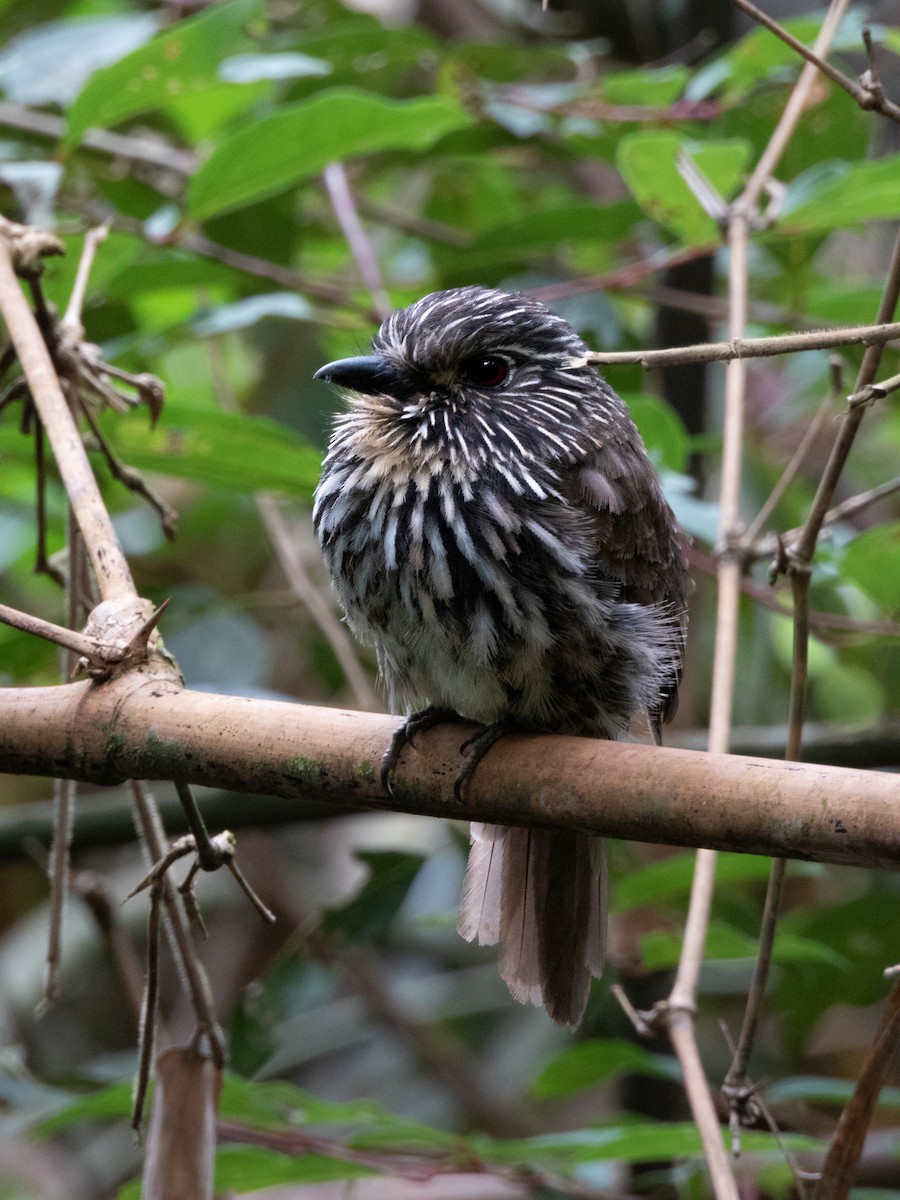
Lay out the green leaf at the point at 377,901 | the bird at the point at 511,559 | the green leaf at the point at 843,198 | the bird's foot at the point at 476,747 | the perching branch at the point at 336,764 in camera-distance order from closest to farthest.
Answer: the perching branch at the point at 336,764 → the bird's foot at the point at 476,747 → the bird at the point at 511,559 → the green leaf at the point at 843,198 → the green leaf at the point at 377,901

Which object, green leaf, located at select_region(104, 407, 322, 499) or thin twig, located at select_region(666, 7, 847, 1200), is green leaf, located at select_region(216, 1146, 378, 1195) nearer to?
thin twig, located at select_region(666, 7, 847, 1200)

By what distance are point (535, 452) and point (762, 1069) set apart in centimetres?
181

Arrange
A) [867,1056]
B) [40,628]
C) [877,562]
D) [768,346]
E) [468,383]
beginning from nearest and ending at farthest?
[768,346], [40,628], [867,1056], [468,383], [877,562]

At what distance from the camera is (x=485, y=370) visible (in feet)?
6.66

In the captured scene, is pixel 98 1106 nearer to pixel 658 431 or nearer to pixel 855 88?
pixel 658 431

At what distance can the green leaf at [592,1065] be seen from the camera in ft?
7.70

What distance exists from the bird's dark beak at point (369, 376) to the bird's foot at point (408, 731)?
0.43 meters

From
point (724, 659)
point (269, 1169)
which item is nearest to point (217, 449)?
point (724, 659)

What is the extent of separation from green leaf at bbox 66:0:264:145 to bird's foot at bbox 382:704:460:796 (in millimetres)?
1090

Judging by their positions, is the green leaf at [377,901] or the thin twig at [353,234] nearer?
the green leaf at [377,901]

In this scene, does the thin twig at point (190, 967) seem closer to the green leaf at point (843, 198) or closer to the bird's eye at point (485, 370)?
the bird's eye at point (485, 370)

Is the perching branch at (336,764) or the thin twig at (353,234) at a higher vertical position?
the thin twig at (353,234)

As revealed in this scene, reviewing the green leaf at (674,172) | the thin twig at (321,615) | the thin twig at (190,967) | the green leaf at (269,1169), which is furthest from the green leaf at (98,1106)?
the green leaf at (674,172)

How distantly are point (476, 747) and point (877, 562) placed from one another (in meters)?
0.88
